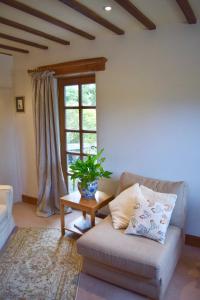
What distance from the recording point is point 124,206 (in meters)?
2.58

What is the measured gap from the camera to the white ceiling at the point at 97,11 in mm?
2123

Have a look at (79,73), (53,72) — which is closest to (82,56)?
(79,73)

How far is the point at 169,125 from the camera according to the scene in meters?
2.82

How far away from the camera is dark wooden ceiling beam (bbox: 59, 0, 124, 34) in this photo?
205 centimetres

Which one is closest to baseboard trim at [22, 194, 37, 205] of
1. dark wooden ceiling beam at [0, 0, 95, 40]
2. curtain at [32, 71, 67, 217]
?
curtain at [32, 71, 67, 217]

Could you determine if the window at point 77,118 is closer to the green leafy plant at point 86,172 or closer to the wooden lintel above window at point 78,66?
the wooden lintel above window at point 78,66

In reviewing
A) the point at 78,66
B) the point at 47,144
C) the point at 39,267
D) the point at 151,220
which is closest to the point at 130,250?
the point at 151,220

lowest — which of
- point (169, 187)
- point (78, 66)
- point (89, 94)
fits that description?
point (169, 187)

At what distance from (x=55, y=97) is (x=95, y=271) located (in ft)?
7.44

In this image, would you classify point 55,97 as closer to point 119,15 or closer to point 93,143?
point 93,143

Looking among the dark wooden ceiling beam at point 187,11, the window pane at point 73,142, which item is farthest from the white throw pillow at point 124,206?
the dark wooden ceiling beam at point 187,11

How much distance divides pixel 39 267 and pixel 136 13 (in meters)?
2.51

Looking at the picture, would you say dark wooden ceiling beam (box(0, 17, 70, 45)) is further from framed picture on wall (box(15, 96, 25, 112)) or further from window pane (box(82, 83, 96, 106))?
framed picture on wall (box(15, 96, 25, 112))

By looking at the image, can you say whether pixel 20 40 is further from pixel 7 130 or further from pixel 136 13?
pixel 136 13
